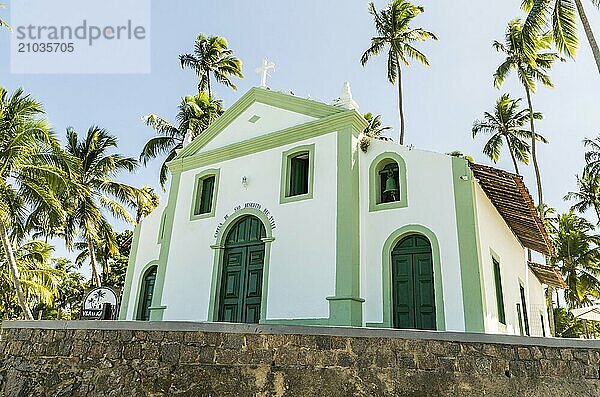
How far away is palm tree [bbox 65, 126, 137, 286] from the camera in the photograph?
21.3m

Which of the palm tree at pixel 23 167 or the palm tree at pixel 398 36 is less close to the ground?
the palm tree at pixel 398 36

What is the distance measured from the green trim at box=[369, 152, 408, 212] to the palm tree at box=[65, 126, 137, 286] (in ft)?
47.5

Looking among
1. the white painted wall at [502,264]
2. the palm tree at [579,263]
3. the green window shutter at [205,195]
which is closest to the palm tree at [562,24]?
the white painted wall at [502,264]

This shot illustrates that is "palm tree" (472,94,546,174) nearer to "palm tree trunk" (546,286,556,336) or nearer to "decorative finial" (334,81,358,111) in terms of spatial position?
"palm tree trunk" (546,286,556,336)

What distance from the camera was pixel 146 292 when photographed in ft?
49.3

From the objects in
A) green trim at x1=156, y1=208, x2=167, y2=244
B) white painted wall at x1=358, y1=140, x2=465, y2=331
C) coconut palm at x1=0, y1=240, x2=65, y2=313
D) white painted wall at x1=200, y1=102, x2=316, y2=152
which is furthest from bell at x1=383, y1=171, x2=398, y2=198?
coconut palm at x1=0, y1=240, x2=65, y2=313

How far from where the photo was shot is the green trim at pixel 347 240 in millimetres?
9656

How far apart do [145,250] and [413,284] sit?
31.3ft

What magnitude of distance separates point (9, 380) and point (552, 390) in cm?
647

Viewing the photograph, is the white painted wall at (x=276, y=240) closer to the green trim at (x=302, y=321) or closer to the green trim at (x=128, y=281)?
the green trim at (x=302, y=321)

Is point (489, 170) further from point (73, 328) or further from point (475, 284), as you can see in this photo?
point (73, 328)

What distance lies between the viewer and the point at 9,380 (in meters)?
5.57

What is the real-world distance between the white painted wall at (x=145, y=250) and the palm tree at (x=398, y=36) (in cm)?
1274

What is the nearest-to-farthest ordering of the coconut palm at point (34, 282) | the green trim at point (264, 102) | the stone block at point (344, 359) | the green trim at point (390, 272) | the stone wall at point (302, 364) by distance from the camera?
the stone wall at point (302, 364) → the stone block at point (344, 359) → the green trim at point (390, 272) → the green trim at point (264, 102) → the coconut palm at point (34, 282)
